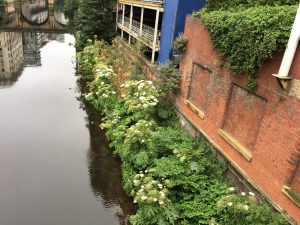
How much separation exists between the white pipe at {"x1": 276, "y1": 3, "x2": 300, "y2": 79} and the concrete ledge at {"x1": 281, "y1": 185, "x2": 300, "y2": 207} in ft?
8.82

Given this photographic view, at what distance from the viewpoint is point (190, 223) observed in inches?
311

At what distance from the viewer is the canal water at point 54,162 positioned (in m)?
9.28

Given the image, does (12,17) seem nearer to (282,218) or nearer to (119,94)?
(119,94)

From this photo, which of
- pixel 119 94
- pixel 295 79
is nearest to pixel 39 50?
pixel 119 94

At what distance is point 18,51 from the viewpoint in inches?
1207

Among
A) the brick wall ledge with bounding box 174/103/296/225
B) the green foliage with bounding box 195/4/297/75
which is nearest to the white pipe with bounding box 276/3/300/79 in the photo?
the green foliage with bounding box 195/4/297/75

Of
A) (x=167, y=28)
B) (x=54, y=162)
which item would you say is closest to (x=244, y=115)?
(x=54, y=162)

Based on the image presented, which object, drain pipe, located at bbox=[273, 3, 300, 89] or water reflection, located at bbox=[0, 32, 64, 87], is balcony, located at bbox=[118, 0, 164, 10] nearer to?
water reflection, located at bbox=[0, 32, 64, 87]

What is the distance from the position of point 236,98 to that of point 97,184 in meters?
6.07

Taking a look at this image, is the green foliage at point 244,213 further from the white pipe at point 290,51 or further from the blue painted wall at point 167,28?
the blue painted wall at point 167,28

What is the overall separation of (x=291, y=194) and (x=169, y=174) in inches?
133

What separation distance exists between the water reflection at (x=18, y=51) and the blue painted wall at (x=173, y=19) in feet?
41.2

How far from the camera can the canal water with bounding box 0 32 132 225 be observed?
9.28 m

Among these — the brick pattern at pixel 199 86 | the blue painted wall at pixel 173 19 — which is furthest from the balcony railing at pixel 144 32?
the brick pattern at pixel 199 86
